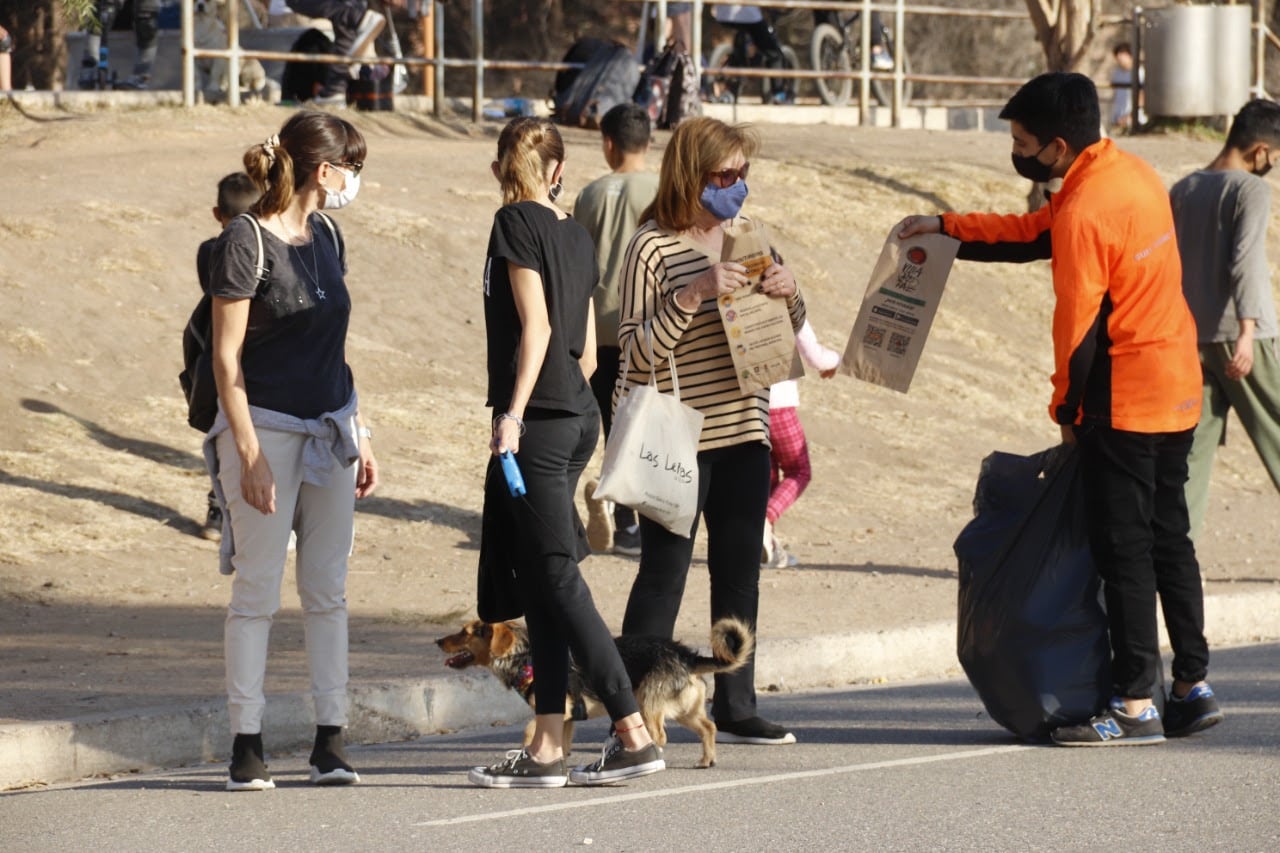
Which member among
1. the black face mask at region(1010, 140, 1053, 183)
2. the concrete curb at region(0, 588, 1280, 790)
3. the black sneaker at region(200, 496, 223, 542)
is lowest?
the concrete curb at region(0, 588, 1280, 790)

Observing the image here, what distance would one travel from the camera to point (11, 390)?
38.9 feet

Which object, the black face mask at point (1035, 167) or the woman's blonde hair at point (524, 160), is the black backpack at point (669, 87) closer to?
the black face mask at point (1035, 167)

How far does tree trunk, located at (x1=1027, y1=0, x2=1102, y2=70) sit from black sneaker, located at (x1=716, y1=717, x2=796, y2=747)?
44.5ft

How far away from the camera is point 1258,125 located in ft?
27.7

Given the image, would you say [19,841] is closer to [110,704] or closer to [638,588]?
[110,704]

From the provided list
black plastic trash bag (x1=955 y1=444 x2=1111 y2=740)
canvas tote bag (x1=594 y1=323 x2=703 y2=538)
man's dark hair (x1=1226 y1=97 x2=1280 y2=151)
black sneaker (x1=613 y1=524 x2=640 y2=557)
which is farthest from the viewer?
black sneaker (x1=613 y1=524 x2=640 y2=557)

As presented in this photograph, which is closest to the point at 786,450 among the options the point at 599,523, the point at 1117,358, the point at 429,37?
the point at 599,523

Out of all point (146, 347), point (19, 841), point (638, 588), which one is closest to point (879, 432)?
point (146, 347)

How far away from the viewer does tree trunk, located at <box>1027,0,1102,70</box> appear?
62.8 ft

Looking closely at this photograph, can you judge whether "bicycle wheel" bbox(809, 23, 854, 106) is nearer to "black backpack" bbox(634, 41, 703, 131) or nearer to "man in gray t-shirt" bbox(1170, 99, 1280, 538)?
"black backpack" bbox(634, 41, 703, 131)

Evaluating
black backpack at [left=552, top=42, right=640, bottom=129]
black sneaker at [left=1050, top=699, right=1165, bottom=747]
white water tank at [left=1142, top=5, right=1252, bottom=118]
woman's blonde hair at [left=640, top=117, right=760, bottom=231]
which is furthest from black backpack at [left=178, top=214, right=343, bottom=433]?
white water tank at [left=1142, top=5, right=1252, bottom=118]

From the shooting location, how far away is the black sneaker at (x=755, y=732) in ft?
22.0

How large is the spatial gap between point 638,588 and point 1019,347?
11.1 m

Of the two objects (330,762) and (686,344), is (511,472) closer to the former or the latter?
(686,344)
